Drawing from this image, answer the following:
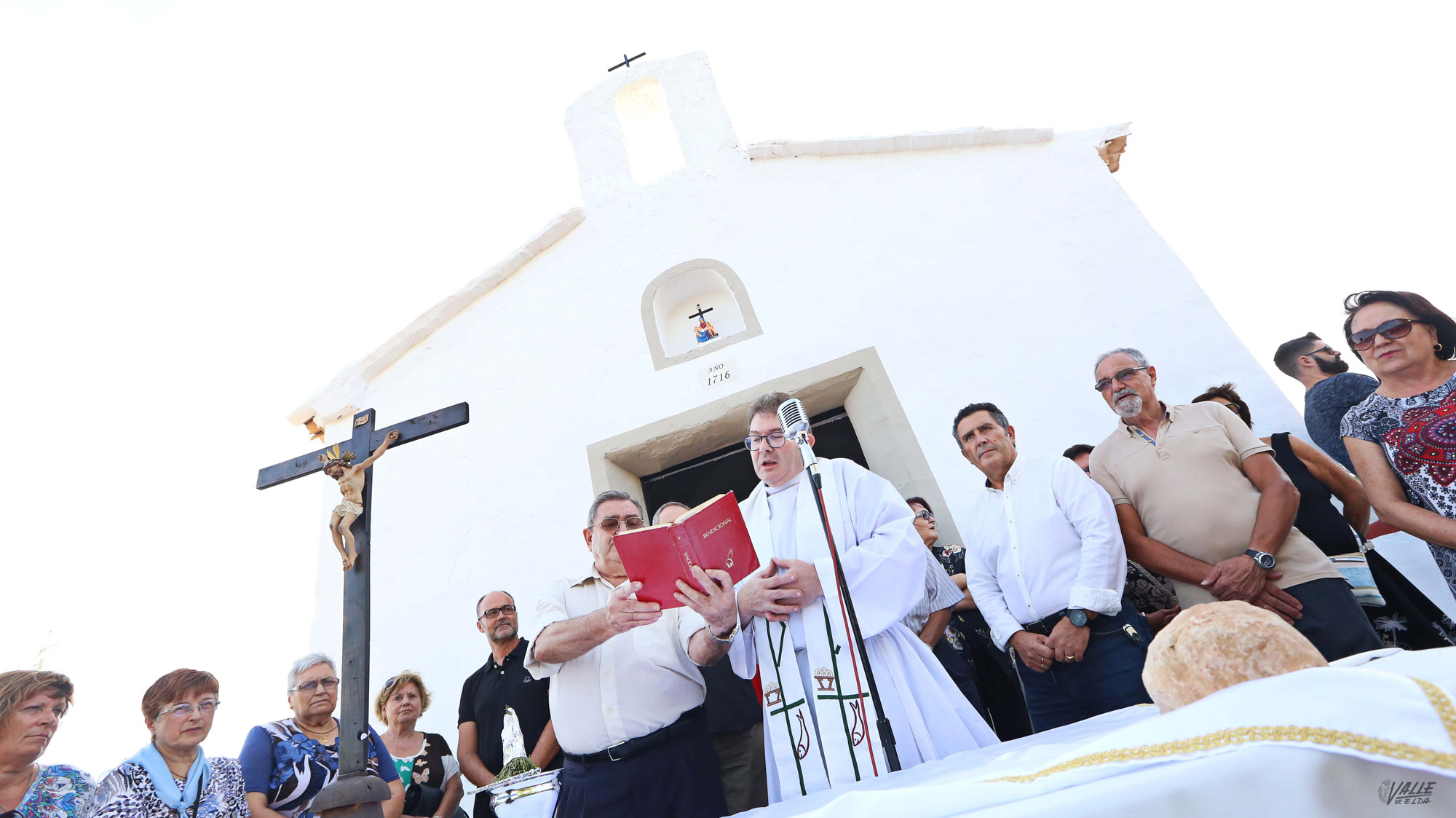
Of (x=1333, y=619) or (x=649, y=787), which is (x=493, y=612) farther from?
(x=1333, y=619)

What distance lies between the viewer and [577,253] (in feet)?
21.1

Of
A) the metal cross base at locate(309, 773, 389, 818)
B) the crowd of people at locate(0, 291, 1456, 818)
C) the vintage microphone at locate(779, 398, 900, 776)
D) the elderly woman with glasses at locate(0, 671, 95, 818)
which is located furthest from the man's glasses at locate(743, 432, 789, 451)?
the elderly woman with glasses at locate(0, 671, 95, 818)

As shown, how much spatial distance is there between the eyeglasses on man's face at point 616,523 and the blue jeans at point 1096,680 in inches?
60.1

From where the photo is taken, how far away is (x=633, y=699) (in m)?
2.63

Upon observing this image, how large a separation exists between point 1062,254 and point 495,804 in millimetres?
4514

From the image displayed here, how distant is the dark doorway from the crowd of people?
237cm

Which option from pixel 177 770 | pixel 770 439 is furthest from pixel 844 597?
pixel 177 770

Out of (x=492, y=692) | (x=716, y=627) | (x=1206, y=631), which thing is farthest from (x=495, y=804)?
(x=1206, y=631)

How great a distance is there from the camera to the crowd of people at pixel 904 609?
7.90ft

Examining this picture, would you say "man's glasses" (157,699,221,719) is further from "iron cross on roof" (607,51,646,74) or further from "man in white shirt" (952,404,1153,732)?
"iron cross on roof" (607,51,646,74)

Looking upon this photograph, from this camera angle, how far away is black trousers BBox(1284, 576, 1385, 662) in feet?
8.85

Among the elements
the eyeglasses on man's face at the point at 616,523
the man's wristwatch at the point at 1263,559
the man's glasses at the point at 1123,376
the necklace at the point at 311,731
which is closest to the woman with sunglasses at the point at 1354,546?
the man's wristwatch at the point at 1263,559

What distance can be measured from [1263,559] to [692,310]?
4.32 metres

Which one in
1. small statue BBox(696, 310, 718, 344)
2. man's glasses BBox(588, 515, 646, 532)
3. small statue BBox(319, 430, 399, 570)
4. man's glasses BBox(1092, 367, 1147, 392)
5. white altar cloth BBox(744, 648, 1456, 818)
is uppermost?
small statue BBox(696, 310, 718, 344)
